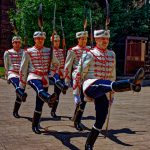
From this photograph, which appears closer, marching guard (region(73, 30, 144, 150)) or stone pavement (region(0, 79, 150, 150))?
marching guard (region(73, 30, 144, 150))

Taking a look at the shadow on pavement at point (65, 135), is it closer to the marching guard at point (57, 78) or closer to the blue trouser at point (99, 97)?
the blue trouser at point (99, 97)

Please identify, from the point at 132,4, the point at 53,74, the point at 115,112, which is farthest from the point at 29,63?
the point at 132,4

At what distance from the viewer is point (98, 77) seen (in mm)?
7008

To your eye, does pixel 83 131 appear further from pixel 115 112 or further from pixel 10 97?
pixel 10 97

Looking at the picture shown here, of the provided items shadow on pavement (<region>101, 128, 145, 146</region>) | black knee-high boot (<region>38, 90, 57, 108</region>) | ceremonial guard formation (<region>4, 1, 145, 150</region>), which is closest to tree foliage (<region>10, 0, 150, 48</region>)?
ceremonial guard formation (<region>4, 1, 145, 150</region>)

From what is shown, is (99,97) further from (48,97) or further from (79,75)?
(48,97)

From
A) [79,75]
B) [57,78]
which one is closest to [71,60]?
[57,78]

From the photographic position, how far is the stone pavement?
7.27 m

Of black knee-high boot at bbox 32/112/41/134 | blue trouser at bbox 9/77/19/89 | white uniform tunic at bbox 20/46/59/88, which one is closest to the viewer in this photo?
black knee-high boot at bbox 32/112/41/134

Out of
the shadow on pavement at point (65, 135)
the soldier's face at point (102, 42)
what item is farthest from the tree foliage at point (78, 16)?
the soldier's face at point (102, 42)

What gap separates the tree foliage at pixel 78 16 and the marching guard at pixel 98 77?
1363 centimetres

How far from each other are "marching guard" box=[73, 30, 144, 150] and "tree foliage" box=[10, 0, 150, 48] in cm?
1363

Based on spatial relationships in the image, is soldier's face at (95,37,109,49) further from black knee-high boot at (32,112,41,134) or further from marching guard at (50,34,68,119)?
black knee-high boot at (32,112,41,134)

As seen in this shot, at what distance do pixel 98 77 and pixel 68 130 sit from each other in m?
2.06
